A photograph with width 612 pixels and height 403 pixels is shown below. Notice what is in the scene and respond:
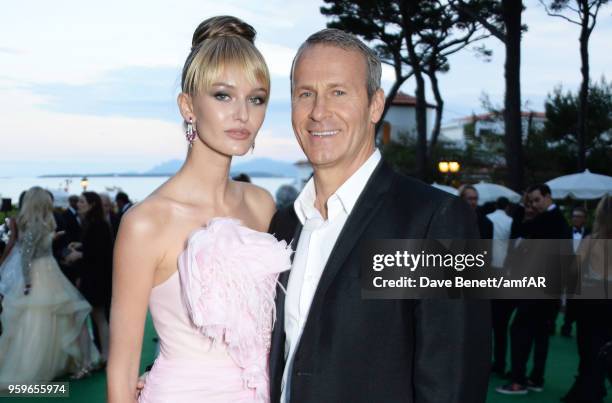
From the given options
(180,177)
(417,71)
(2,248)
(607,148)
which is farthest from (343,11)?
(180,177)

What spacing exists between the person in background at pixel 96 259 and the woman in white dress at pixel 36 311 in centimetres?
39

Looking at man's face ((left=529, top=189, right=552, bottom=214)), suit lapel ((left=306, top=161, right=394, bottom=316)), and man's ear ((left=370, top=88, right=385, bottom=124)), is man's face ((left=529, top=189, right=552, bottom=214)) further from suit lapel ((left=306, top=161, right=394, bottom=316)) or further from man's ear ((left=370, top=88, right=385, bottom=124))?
suit lapel ((left=306, top=161, right=394, bottom=316))

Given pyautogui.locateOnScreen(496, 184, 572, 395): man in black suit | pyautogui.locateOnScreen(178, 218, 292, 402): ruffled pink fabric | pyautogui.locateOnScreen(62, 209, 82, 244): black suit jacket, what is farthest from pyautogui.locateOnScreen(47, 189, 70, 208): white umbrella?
pyautogui.locateOnScreen(178, 218, 292, 402): ruffled pink fabric

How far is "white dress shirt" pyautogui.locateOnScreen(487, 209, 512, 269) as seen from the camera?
348 inches

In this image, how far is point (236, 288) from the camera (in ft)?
8.54

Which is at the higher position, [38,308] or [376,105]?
[376,105]

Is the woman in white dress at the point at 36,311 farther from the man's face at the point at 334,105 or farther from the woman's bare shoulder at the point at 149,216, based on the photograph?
the man's face at the point at 334,105

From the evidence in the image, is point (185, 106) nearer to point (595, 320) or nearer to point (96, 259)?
point (595, 320)

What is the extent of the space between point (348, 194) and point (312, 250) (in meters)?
0.24

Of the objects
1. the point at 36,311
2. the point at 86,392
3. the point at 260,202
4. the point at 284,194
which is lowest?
the point at 86,392

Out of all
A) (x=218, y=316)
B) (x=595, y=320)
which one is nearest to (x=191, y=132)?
(x=218, y=316)

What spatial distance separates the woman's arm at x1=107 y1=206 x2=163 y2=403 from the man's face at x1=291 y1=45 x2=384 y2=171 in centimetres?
71

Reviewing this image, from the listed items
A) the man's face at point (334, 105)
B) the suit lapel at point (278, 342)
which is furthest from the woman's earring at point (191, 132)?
the suit lapel at point (278, 342)

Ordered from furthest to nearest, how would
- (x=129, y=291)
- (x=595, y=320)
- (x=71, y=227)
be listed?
(x=71, y=227), (x=595, y=320), (x=129, y=291)
